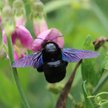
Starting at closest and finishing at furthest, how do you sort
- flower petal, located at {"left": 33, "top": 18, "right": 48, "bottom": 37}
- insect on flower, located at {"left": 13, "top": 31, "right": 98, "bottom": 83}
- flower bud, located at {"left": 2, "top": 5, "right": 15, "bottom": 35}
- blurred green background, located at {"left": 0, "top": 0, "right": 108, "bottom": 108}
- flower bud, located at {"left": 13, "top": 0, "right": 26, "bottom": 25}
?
flower bud, located at {"left": 2, "top": 5, "right": 15, "bottom": 35}, insect on flower, located at {"left": 13, "top": 31, "right": 98, "bottom": 83}, flower bud, located at {"left": 13, "top": 0, "right": 26, "bottom": 25}, flower petal, located at {"left": 33, "top": 18, "right": 48, "bottom": 37}, blurred green background, located at {"left": 0, "top": 0, "right": 108, "bottom": 108}

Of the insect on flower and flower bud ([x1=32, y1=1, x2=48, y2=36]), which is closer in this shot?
the insect on flower

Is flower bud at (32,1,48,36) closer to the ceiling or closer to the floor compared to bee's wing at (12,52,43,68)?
closer to the ceiling

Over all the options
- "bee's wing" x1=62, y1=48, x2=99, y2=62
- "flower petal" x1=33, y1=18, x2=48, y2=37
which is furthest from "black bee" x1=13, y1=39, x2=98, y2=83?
"flower petal" x1=33, y1=18, x2=48, y2=37

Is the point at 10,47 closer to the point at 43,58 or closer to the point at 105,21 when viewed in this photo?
the point at 43,58

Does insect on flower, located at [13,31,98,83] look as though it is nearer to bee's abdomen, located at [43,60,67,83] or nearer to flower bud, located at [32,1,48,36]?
bee's abdomen, located at [43,60,67,83]

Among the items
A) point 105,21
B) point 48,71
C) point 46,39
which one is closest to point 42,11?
point 46,39

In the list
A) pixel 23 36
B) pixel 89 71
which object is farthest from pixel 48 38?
pixel 89 71

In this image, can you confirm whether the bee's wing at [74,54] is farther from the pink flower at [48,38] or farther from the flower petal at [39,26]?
the flower petal at [39,26]
